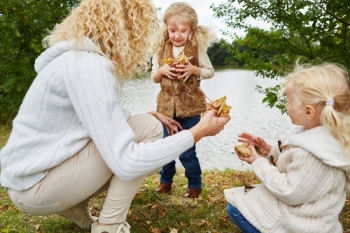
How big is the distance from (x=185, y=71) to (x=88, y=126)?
1440mm

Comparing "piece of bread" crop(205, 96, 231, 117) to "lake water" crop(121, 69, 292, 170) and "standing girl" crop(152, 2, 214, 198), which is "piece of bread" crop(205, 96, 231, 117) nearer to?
"lake water" crop(121, 69, 292, 170)

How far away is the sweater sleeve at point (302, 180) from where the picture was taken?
1.99m

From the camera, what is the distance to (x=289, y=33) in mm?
4016

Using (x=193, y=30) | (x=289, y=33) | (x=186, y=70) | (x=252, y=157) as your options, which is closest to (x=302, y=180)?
(x=252, y=157)

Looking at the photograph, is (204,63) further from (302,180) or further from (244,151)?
(302,180)

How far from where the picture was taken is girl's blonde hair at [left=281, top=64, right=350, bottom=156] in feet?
6.57

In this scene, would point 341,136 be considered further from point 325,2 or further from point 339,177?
point 325,2

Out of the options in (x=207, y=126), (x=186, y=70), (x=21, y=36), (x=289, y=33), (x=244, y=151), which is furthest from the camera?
(x=21, y=36)

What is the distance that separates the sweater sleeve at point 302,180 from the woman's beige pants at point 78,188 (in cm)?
77

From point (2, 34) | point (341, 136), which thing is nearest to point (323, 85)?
point (341, 136)

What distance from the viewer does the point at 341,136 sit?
200 cm

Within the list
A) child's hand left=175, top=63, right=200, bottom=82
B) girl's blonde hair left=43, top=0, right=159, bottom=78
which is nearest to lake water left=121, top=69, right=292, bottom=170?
child's hand left=175, top=63, right=200, bottom=82

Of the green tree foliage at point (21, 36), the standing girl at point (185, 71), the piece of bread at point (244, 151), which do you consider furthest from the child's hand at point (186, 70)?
the green tree foliage at point (21, 36)

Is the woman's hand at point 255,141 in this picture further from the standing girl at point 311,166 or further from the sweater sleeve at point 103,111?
the sweater sleeve at point 103,111
